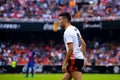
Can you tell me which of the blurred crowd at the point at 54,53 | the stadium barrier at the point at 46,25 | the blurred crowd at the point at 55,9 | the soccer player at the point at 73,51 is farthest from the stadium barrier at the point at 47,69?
the soccer player at the point at 73,51

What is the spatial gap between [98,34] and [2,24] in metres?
9.32

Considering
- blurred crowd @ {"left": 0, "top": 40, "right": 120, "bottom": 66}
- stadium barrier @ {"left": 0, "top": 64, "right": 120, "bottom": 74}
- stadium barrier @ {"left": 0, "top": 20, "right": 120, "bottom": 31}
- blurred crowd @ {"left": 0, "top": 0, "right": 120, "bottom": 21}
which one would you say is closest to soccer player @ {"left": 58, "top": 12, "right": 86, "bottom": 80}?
stadium barrier @ {"left": 0, "top": 64, "right": 120, "bottom": 74}

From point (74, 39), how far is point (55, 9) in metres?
29.2

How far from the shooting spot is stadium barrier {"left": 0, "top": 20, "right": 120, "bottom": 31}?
129 ft

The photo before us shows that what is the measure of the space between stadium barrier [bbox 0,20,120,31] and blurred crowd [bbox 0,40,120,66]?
4.84ft

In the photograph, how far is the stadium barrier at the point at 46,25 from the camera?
Result: 129 ft

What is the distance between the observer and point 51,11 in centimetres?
3938

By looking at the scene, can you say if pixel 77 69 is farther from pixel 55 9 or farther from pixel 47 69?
pixel 55 9

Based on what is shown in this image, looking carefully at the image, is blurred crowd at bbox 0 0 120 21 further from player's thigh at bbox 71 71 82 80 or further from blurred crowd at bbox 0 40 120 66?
player's thigh at bbox 71 71 82 80

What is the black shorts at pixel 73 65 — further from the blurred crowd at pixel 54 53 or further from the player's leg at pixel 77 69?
the blurred crowd at pixel 54 53

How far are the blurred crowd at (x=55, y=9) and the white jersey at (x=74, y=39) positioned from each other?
27962mm

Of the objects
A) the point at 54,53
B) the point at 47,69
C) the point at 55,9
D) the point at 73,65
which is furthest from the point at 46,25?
the point at 73,65

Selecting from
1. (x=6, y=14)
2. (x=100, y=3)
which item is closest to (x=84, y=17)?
(x=100, y=3)

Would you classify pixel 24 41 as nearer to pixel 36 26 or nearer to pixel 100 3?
pixel 36 26
